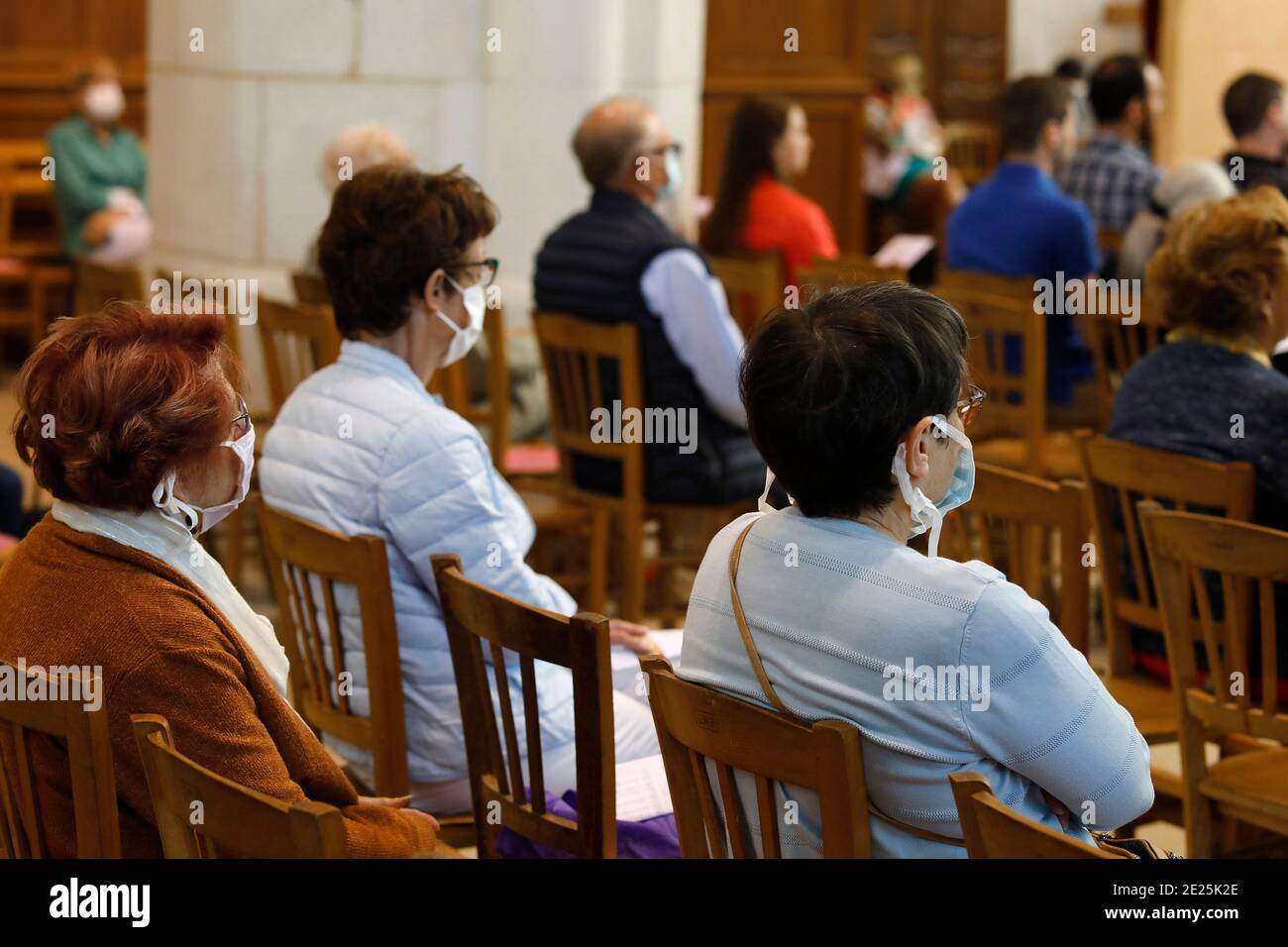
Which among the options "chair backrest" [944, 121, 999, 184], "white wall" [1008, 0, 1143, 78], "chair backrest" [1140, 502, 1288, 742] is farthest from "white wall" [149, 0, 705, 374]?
"white wall" [1008, 0, 1143, 78]

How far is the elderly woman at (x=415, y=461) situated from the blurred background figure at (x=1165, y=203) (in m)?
2.92

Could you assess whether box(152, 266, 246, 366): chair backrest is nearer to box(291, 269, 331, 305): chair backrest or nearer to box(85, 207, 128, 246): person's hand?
box(291, 269, 331, 305): chair backrest

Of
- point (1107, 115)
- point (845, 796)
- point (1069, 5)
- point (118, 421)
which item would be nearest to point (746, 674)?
point (845, 796)

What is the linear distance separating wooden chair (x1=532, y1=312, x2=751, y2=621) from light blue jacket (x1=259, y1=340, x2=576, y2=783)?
59.1 inches

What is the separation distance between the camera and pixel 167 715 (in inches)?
71.8

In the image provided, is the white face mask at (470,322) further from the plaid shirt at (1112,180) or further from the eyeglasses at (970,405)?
the plaid shirt at (1112,180)

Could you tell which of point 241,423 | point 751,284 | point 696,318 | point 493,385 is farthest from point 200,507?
point 751,284

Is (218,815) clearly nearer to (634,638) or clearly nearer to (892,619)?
(892,619)

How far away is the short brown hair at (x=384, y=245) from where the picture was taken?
2.81 m

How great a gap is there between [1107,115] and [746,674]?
16.4 feet

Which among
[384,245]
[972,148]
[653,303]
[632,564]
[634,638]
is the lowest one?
[632,564]

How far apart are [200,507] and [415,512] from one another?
0.64m

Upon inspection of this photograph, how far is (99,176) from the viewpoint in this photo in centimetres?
780

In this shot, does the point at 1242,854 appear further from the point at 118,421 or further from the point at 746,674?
the point at 118,421
